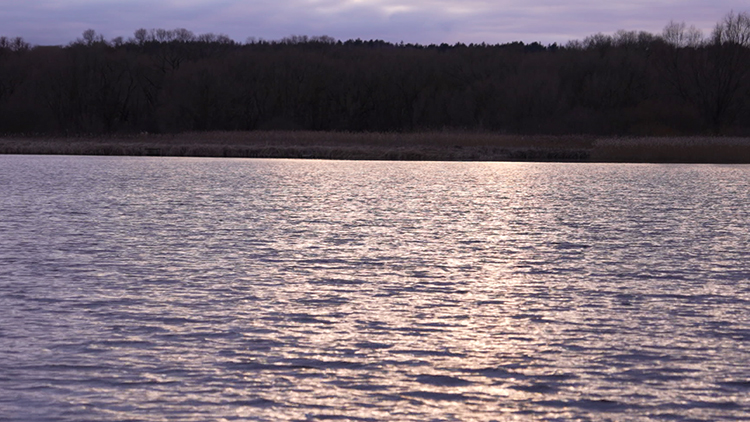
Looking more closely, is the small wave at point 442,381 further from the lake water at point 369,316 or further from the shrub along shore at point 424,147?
the shrub along shore at point 424,147

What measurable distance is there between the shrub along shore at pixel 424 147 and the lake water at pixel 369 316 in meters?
34.3

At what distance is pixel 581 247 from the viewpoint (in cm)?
1786

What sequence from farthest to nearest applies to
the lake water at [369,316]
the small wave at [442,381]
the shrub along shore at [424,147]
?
the shrub along shore at [424,147]
the small wave at [442,381]
the lake water at [369,316]

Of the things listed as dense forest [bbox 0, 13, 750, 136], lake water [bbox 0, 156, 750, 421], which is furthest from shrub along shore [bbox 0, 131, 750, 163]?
lake water [bbox 0, 156, 750, 421]

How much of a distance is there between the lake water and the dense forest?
64450mm

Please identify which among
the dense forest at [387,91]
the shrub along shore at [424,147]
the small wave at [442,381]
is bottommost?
the small wave at [442,381]

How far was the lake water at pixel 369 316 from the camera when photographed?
7.55 metres

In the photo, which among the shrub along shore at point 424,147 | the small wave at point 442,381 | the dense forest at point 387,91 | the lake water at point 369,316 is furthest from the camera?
the dense forest at point 387,91

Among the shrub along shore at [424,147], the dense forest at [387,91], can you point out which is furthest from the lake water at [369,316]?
the dense forest at [387,91]

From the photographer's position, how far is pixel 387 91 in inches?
3851

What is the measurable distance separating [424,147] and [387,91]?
37.7 metres

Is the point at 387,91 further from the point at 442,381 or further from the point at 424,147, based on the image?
the point at 442,381

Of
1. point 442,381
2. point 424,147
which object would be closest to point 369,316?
point 442,381

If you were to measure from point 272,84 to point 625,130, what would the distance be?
3947cm
